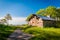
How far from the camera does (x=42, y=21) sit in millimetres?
39656

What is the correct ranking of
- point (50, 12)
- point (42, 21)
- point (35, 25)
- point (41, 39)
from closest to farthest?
point (41, 39), point (42, 21), point (35, 25), point (50, 12)

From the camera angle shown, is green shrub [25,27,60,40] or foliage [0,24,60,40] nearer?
green shrub [25,27,60,40]

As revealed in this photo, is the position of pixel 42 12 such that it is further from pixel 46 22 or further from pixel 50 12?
pixel 46 22

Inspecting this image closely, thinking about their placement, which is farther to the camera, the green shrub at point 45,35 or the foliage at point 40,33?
the foliage at point 40,33

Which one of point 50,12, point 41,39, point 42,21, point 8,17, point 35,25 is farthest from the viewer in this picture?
point 8,17

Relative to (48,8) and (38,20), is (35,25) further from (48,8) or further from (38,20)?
(48,8)

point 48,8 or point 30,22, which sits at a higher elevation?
point 48,8

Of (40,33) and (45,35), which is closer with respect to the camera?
(45,35)

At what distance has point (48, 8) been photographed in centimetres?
7169

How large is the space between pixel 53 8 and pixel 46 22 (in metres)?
31.3

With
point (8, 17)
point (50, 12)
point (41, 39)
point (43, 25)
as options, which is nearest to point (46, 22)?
point (43, 25)

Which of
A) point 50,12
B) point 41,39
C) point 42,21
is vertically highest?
point 50,12

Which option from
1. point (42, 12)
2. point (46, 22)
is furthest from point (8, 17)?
point (46, 22)

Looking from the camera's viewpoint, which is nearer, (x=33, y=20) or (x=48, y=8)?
(x=33, y=20)
